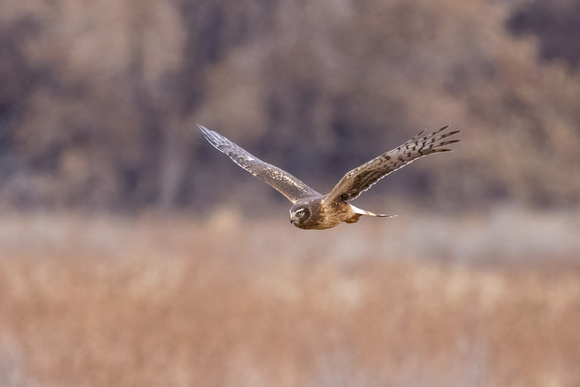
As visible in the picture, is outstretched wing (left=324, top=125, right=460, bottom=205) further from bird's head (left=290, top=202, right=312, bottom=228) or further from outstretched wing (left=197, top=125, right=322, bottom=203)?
outstretched wing (left=197, top=125, right=322, bottom=203)

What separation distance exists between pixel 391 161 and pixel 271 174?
0.80 meters

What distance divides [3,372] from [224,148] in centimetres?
429

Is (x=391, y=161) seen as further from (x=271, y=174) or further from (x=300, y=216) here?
(x=271, y=174)

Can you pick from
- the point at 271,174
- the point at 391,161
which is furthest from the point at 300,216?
the point at 271,174

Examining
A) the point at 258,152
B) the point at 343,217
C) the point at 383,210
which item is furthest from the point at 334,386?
the point at 343,217

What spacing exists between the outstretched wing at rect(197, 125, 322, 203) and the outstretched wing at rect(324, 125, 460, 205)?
291 mm

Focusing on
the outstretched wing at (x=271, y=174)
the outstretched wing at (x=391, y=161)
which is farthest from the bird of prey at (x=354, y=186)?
the outstretched wing at (x=271, y=174)

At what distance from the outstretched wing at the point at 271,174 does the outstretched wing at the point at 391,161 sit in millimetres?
291

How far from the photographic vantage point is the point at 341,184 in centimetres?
303

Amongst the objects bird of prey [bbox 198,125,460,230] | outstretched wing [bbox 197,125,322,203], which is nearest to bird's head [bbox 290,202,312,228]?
bird of prey [bbox 198,125,460,230]

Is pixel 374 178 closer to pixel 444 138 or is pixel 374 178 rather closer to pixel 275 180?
pixel 444 138

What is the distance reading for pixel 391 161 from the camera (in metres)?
3.05

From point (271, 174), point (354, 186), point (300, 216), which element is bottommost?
point (300, 216)

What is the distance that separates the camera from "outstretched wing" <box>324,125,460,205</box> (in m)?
3.03
